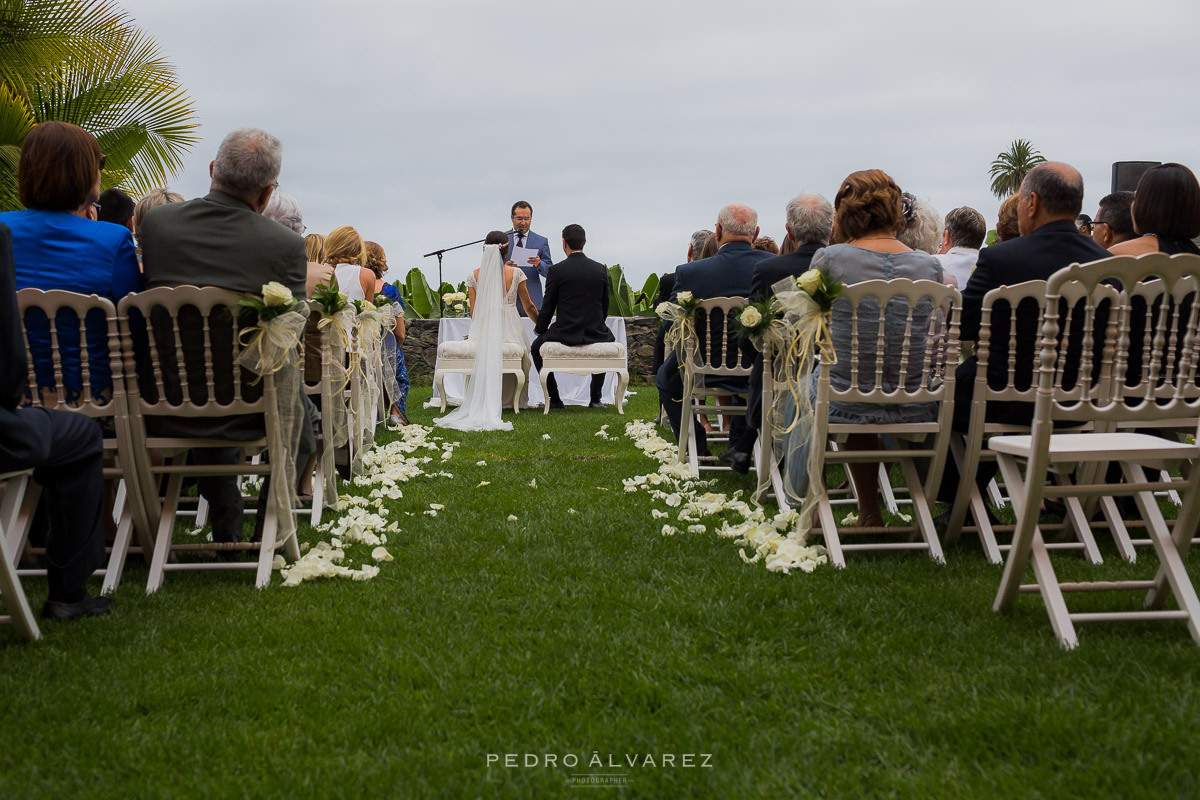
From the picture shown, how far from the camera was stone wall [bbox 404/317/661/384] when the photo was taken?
18.1m

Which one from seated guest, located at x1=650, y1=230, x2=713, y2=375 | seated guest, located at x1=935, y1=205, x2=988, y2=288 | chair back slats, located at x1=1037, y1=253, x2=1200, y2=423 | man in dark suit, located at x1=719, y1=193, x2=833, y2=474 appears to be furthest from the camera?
seated guest, located at x1=650, y1=230, x2=713, y2=375

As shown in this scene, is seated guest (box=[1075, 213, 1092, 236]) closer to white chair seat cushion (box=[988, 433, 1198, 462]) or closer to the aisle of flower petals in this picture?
the aisle of flower petals

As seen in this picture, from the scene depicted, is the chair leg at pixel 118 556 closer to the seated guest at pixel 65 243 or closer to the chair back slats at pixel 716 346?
the seated guest at pixel 65 243

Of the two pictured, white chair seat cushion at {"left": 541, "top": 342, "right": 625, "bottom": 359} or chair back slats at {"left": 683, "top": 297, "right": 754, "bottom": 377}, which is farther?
white chair seat cushion at {"left": 541, "top": 342, "right": 625, "bottom": 359}

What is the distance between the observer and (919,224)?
6.45 metres

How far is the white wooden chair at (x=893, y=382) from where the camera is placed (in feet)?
14.1

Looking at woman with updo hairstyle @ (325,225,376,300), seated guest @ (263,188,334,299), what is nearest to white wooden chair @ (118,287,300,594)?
seated guest @ (263,188,334,299)

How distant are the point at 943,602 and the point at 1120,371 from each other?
1.07 meters

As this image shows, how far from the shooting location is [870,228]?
4680mm

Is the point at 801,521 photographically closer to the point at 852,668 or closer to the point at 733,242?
the point at 852,668

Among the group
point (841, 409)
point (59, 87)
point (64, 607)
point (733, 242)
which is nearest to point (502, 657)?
point (64, 607)

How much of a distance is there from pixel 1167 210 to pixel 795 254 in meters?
1.91

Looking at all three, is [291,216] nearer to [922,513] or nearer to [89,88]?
[922,513]

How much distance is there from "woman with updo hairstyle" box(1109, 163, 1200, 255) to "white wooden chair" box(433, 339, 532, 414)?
24.9 feet
